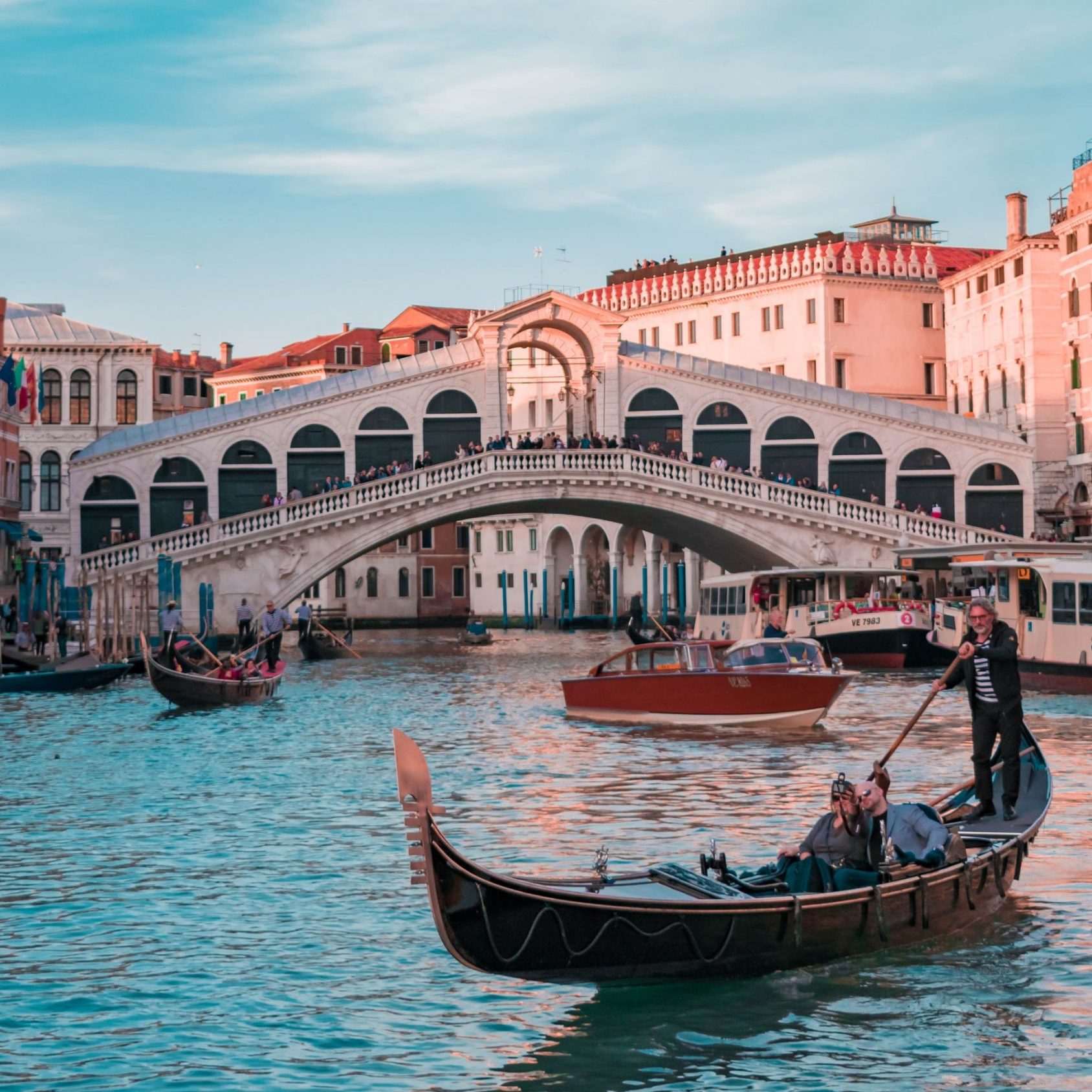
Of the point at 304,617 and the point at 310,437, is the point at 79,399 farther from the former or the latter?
the point at 304,617

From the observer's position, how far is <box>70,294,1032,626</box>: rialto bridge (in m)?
38.9

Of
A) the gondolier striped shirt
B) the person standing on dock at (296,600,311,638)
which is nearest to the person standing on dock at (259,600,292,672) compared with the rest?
the person standing on dock at (296,600,311,638)

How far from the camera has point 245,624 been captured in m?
36.6

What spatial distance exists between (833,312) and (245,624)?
1024 inches

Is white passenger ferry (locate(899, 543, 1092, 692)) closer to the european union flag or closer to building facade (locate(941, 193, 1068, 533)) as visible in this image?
building facade (locate(941, 193, 1068, 533))

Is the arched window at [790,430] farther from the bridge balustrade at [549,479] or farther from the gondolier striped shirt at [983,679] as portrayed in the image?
the gondolier striped shirt at [983,679]

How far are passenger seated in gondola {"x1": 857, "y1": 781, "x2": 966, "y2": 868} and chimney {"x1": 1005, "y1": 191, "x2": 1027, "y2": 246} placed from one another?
132 ft

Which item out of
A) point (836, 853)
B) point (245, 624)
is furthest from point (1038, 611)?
point (836, 853)

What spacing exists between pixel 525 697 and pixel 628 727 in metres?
5.78

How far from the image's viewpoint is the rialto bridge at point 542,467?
1533 inches

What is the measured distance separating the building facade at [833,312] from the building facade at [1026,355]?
267 inches

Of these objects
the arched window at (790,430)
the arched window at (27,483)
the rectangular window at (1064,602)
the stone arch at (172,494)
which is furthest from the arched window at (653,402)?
the rectangular window at (1064,602)

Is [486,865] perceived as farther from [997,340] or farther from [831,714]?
[997,340]

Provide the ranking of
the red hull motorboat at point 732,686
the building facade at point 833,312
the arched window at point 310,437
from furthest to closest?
the building facade at point 833,312 < the arched window at point 310,437 < the red hull motorboat at point 732,686
